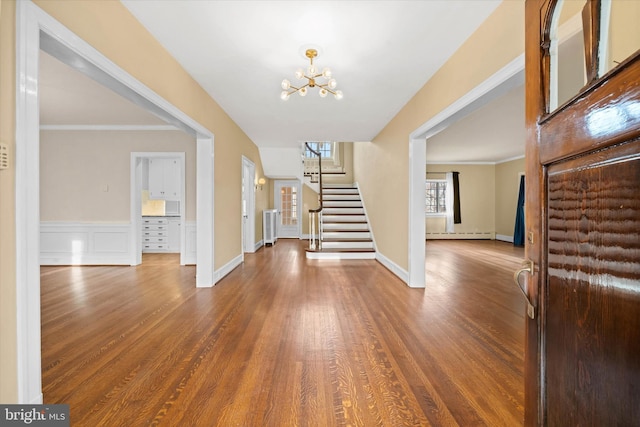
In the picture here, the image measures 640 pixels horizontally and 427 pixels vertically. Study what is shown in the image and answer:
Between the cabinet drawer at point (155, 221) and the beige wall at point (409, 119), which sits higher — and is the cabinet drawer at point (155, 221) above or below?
below

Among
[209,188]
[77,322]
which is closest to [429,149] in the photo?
[209,188]

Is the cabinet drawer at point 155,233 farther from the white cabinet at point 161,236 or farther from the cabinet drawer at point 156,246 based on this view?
the cabinet drawer at point 156,246

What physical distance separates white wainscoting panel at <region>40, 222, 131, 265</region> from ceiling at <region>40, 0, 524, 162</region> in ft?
6.39

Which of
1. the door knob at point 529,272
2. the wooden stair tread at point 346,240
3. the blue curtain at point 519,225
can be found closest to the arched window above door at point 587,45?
the door knob at point 529,272

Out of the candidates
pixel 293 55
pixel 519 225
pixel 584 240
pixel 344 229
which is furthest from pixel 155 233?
pixel 519 225

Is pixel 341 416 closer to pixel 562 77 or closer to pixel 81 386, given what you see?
pixel 81 386

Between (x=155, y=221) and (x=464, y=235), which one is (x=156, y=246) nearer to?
(x=155, y=221)

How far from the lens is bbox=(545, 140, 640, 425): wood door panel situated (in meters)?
0.64

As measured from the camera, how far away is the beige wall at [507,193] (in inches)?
342

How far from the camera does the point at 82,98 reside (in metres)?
4.10

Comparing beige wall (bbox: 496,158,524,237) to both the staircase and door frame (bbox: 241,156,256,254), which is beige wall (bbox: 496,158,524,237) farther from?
door frame (bbox: 241,156,256,254)

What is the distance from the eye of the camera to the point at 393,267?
473cm

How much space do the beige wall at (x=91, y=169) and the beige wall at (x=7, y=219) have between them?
170 inches

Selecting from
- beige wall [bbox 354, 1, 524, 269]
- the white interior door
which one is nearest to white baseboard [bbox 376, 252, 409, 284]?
beige wall [bbox 354, 1, 524, 269]
